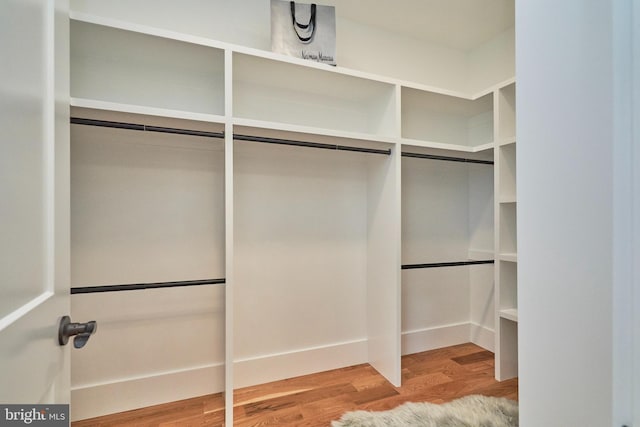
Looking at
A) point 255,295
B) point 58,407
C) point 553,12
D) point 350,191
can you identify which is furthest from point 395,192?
point 58,407

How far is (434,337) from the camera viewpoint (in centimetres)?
236

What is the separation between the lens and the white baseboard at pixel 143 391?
1.52m

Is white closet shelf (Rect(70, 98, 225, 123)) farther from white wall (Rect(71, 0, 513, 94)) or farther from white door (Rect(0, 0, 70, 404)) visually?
white wall (Rect(71, 0, 513, 94))

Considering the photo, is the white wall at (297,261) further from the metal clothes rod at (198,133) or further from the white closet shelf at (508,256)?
the white closet shelf at (508,256)

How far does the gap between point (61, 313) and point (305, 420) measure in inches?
51.9

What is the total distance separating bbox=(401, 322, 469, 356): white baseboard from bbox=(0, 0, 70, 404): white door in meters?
2.15

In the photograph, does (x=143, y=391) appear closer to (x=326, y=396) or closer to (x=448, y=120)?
(x=326, y=396)

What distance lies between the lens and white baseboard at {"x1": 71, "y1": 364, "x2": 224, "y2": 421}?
152 cm

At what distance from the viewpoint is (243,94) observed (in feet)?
5.96

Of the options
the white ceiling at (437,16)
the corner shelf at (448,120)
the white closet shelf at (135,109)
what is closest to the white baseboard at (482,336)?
the corner shelf at (448,120)

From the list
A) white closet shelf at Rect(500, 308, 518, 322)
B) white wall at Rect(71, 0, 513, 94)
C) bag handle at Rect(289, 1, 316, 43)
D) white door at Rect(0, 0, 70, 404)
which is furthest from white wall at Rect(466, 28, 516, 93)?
white door at Rect(0, 0, 70, 404)

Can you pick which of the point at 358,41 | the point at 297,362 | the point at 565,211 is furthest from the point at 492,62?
the point at 297,362

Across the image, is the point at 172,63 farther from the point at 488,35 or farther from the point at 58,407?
the point at 488,35

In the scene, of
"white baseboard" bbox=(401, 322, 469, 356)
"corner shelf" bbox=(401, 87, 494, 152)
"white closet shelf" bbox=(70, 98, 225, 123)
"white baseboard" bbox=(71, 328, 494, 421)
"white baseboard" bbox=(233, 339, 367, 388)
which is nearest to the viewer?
"white closet shelf" bbox=(70, 98, 225, 123)
